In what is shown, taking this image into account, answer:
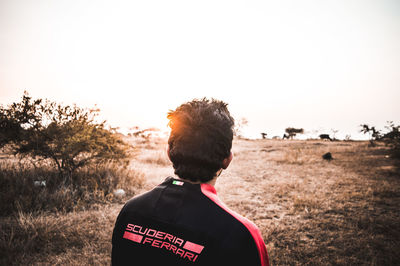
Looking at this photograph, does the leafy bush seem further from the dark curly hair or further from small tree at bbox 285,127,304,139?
small tree at bbox 285,127,304,139

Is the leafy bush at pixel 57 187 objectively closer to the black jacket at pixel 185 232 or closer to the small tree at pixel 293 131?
the black jacket at pixel 185 232

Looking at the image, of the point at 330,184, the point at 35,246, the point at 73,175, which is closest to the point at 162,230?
the point at 35,246

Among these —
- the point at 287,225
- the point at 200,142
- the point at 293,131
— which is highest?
the point at 293,131

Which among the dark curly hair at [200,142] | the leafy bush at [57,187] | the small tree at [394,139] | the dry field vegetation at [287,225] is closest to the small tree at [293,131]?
the small tree at [394,139]

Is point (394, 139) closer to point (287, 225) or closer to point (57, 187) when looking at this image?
point (287, 225)

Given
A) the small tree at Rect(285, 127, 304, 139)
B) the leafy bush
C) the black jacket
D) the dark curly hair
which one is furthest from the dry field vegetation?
the small tree at Rect(285, 127, 304, 139)

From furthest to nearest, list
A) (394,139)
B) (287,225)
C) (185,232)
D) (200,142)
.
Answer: (394,139), (287,225), (200,142), (185,232)

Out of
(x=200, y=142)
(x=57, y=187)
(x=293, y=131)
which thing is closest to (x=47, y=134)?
(x=57, y=187)

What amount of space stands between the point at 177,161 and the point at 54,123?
6.16m

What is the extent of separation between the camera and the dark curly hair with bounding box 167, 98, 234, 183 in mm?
1319

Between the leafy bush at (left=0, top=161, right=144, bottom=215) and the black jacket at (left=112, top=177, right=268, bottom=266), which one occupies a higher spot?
the black jacket at (left=112, top=177, right=268, bottom=266)

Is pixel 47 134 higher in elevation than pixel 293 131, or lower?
lower

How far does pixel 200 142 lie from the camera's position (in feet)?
4.34

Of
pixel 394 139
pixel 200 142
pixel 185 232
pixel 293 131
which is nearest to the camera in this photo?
pixel 185 232
